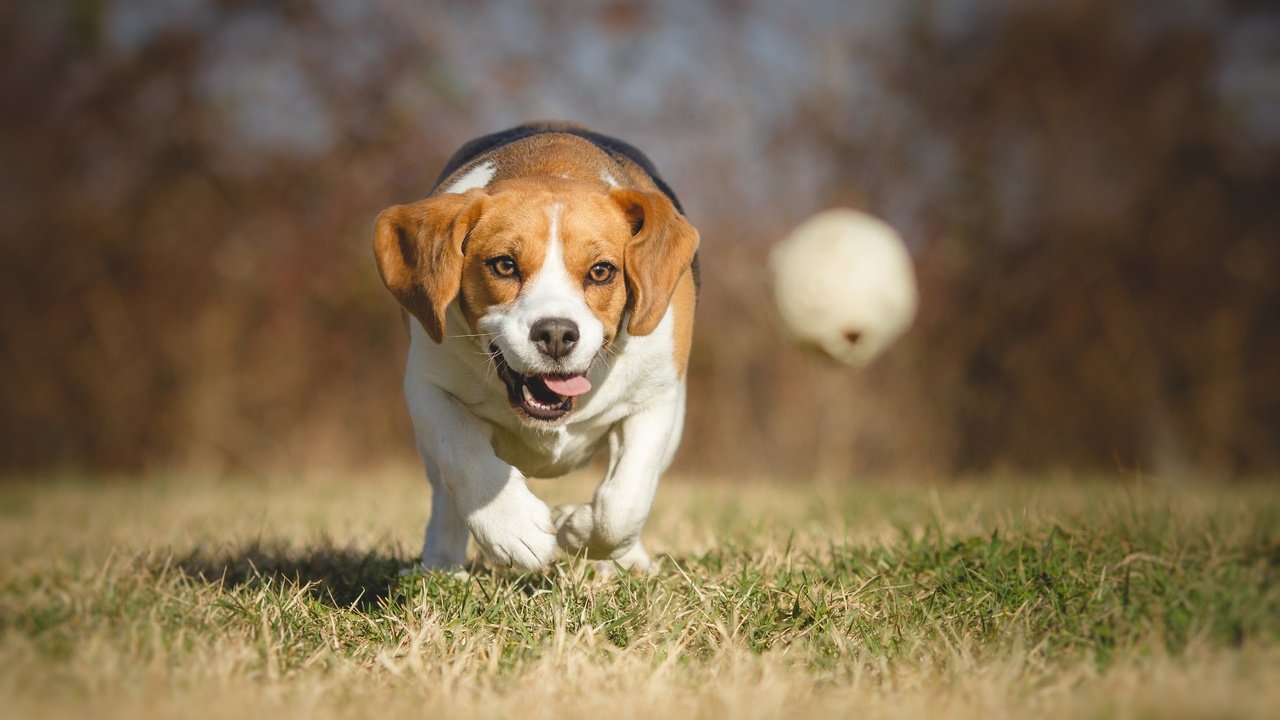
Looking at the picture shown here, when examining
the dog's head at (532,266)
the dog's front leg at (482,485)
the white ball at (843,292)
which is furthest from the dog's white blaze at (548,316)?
the white ball at (843,292)

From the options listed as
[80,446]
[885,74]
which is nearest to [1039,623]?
[885,74]

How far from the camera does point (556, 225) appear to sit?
140 inches

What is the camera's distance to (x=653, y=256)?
141 inches

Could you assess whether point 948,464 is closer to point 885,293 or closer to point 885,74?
point 885,74

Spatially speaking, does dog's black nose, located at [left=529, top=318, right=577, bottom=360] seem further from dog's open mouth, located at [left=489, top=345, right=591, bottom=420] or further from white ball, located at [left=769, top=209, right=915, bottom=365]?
white ball, located at [left=769, top=209, right=915, bottom=365]

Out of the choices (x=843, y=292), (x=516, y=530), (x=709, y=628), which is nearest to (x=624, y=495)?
(x=516, y=530)

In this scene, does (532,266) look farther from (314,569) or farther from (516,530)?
(314,569)

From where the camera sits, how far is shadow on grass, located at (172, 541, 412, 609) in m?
3.86

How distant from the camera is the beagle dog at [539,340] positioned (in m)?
3.40

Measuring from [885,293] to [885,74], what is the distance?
5999 mm

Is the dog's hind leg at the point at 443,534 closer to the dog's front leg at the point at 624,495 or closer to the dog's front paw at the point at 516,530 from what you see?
the dog's front leg at the point at 624,495

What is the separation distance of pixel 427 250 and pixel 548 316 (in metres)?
0.48

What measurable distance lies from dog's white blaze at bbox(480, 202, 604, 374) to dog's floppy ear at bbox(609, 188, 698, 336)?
166 millimetres

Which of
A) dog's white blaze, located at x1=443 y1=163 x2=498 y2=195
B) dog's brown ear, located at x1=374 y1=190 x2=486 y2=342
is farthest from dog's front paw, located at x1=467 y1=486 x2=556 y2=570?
dog's white blaze, located at x1=443 y1=163 x2=498 y2=195
